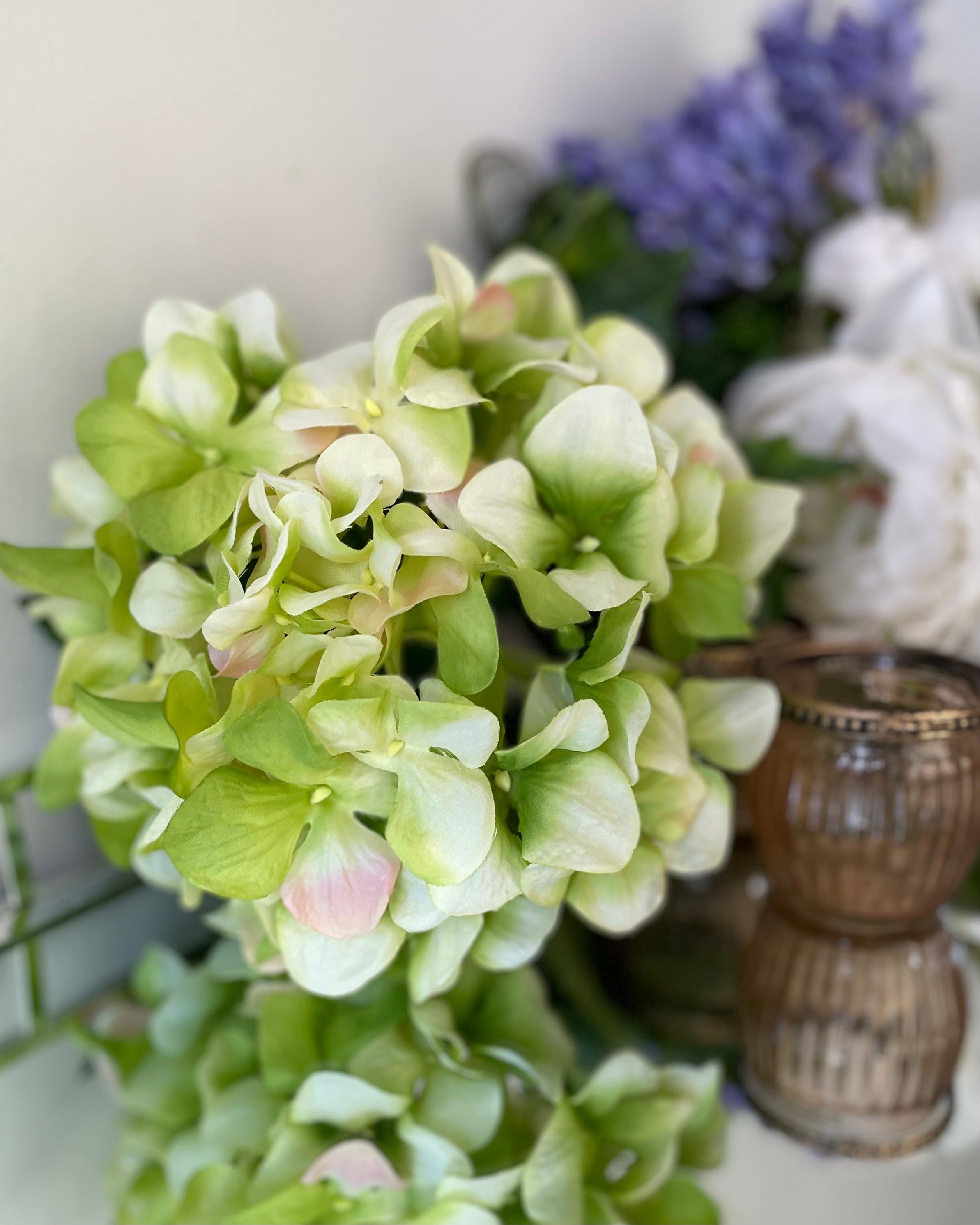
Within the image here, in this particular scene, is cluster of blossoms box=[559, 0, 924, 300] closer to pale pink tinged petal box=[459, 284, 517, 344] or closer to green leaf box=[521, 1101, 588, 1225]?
pale pink tinged petal box=[459, 284, 517, 344]

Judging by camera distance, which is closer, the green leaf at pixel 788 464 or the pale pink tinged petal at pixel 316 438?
the pale pink tinged petal at pixel 316 438

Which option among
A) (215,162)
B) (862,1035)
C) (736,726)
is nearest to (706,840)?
(736,726)

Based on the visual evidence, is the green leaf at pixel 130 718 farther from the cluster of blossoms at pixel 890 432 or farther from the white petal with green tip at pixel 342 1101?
the cluster of blossoms at pixel 890 432

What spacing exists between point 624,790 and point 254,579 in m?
0.09

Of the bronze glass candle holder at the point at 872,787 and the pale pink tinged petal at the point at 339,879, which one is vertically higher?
the pale pink tinged petal at the point at 339,879

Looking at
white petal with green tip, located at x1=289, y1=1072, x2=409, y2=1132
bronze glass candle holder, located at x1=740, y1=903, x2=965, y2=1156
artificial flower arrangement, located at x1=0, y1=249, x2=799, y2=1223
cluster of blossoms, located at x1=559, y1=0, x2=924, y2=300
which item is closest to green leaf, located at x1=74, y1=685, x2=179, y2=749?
artificial flower arrangement, located at x1=0, y1=249, x2=799, y2=1223

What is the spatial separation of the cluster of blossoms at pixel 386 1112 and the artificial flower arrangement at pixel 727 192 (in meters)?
0.32

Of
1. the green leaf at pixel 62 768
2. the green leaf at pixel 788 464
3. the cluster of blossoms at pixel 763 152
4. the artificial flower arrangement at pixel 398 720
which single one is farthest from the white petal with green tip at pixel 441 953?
the cluster of blossoms at pixel 763 152

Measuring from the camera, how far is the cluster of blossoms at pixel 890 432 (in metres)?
0.40

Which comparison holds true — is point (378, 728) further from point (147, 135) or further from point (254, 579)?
point (147, 135)

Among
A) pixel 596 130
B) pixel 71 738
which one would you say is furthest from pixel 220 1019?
pixel 596 130

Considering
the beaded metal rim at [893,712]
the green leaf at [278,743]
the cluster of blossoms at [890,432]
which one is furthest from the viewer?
the cluster of blossoms at [890,432]

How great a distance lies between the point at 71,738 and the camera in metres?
0.27

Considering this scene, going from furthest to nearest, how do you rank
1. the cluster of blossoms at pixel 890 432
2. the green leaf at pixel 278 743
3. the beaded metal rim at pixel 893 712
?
the cluster of blossoms at pixel 890 432 < the beaded metal rim at pixel 893 712 < the green leaf at pixel 278 743
